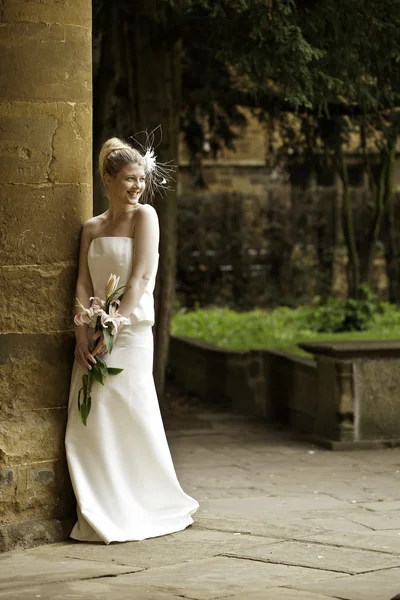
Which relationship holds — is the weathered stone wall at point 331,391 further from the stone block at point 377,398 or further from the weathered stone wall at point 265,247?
the weathered stone wall at point 265,247

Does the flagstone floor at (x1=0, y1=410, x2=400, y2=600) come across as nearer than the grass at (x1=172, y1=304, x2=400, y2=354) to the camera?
Yes

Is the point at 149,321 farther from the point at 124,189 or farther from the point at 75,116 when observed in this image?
the point at 75,116

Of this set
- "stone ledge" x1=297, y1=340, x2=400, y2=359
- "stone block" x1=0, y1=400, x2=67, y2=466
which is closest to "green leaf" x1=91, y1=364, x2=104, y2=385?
"stone block" x1=0, y1=400, x2=67, y2=466

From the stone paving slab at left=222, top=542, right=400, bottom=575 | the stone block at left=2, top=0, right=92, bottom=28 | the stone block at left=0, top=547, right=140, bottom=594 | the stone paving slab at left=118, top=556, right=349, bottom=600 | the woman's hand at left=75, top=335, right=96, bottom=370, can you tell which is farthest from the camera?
the woman's hand at left=75, top=335, right=96, bottom=370

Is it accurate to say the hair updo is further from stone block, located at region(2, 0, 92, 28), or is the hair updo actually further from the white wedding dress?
stone block, located at region(2, 0, 92, 28)

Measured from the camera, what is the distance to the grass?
13203 millimetres

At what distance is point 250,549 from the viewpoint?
6.16m

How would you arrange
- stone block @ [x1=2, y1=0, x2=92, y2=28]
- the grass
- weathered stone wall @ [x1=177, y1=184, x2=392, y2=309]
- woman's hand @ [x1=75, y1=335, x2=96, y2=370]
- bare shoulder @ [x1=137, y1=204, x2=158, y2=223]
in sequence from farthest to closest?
weathered stone wall @ [x1=177, y1=184, x2=392, y2=309], the grass, bare shoulder @ [x1=137, y1=204, x2=158, y2=223], woman's hand @ [x1=75, y1=335, x2=96, y2=370], stone block @ [x1=2, y1=0, x2=92, y2=28]

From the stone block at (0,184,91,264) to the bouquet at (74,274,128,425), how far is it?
0.28 metres

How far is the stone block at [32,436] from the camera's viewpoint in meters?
6.38

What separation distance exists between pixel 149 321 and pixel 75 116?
111 cm

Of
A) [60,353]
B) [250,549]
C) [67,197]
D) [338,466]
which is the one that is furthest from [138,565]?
[338,466]

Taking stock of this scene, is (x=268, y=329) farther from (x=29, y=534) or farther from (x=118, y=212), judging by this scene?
(x=29, y=534)

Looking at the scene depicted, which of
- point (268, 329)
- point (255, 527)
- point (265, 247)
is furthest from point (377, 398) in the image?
point (265, 247)
